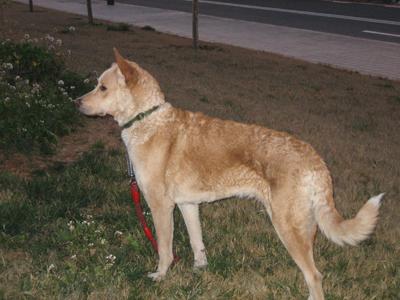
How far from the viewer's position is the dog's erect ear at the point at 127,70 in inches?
189

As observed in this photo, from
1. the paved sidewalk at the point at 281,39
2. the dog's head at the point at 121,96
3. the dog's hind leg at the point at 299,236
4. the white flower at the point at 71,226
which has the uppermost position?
Result: the dog's head at the point at 121,96

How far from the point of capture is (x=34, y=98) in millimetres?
9023

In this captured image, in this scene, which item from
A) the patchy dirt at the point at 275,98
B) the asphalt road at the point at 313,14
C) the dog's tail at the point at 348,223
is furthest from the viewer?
the asphalt road at the point at 313,14

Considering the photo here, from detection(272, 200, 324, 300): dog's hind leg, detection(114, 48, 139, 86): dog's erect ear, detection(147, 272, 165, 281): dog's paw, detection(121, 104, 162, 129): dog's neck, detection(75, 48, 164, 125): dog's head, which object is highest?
detection(114, 48, 139, 86): dog's erect ear

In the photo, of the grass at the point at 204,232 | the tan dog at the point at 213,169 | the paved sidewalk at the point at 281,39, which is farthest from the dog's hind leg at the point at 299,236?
the paved sidewalk at the point at 281,39

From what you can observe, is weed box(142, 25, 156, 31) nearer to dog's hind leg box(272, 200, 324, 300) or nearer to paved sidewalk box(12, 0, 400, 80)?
paved sidewalk box(12, 0, 400, 80)

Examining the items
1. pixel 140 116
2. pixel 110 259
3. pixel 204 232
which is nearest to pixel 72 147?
pixel 204 232

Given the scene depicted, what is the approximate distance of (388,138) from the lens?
1034 cm

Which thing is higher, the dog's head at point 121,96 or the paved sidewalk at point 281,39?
the dog's head at point 121,96

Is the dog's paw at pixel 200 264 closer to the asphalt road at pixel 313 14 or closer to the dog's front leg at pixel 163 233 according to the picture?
the dog's front leg at pixel 163 233

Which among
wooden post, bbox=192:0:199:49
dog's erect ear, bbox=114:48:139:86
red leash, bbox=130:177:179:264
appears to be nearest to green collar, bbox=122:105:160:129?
dog's erect ear, bbox=114:48:139:86

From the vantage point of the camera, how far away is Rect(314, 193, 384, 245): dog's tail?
14.0 feet

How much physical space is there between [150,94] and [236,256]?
6.19 feet

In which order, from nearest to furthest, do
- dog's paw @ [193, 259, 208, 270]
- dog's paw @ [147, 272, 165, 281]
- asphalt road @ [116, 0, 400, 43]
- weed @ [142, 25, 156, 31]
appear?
dog's paw @ [147, 272, 165, 281] < dog's paw @ [193, 259, 208, 270] < weed @ [142, 25, 156, 31] < asphalt road @ [116, 0, 400, 43]
